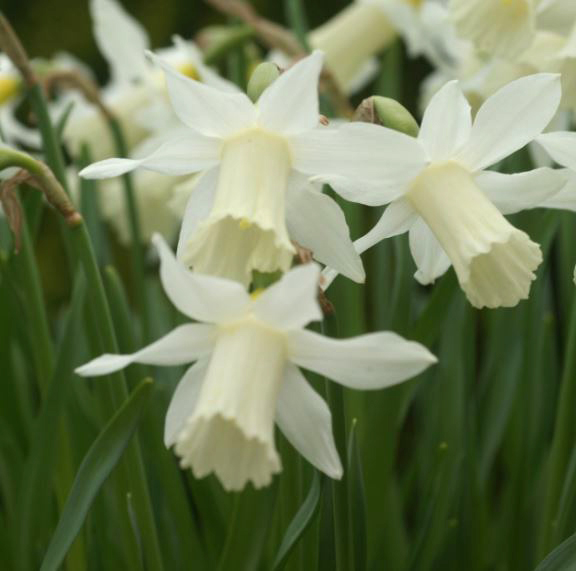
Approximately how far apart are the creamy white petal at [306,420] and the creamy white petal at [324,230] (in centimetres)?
8

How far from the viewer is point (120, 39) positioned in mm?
1606

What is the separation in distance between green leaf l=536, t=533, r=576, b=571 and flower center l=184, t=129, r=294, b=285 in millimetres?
295

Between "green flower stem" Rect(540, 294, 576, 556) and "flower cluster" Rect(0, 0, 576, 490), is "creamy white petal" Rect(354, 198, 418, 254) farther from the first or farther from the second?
"green flower stem" Rect(540, 294, 576, 556)

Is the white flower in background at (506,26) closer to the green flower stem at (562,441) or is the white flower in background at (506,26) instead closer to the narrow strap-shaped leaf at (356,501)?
the green flower stem at (562,441)

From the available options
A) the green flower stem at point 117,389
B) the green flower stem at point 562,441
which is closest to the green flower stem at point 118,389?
the green flower stem at point 117,389

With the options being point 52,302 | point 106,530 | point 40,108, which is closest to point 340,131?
point 40,108

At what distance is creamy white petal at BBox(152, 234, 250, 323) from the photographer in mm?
533

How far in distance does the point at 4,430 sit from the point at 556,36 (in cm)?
73

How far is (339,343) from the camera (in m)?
0.55

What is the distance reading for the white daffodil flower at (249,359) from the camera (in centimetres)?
53

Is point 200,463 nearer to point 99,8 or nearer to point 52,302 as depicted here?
point 99,8

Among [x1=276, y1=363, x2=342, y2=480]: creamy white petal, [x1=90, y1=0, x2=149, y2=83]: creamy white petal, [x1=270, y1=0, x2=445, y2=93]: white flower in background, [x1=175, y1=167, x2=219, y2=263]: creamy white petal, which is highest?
[x1=90, y1=0, x2=149, y2=83]: creamy white petal

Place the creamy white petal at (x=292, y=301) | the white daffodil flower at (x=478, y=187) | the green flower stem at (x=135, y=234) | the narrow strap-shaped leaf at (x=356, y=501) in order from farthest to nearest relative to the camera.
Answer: the green flower stem at (x=135, y=234), the narrow strap-shaped leaf at (x=356, y=501), the white daffodil flower at (x=478, y=187), the creamy white petal at (x=292, y=301)

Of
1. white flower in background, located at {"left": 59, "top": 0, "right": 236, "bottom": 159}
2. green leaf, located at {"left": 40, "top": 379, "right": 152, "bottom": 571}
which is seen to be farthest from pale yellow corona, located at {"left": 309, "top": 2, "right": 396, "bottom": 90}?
green leaf, located at {"left": 40, "top": 379, "right": 152, "bottom": 571}
